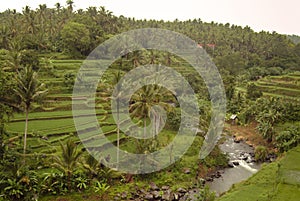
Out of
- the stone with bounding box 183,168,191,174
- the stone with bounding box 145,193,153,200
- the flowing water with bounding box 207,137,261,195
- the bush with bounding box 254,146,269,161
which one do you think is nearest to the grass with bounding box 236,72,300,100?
the flowing water with bounding box 207,137,261,195

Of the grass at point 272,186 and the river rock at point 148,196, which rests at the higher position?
the grass at point 272,186

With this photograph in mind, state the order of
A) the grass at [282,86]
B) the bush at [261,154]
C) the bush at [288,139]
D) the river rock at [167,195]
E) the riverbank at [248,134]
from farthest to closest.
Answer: the grass at [282,86]
the riverbank at [248,134]
the bush at [261,154]
the bush at [288,139]
the river rock at [167,195]

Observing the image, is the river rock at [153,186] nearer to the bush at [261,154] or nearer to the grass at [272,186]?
the grass at [272,186]

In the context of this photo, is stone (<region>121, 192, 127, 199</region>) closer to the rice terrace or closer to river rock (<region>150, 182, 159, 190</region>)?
the rice terrace

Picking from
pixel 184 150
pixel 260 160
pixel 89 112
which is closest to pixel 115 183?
pixel 184 150

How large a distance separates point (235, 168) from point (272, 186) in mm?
7961

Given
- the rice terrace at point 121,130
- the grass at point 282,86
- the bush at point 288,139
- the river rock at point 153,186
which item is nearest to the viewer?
the rice terrace at point 121,130

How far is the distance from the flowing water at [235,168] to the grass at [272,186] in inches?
81.0

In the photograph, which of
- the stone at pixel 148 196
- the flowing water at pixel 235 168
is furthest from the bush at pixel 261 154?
the stone at pixel 148 196

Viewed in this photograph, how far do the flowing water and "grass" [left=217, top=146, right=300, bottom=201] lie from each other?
6.75 ft

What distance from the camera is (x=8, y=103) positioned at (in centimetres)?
2594

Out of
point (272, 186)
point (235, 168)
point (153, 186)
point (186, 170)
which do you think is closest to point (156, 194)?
point (153, 186)

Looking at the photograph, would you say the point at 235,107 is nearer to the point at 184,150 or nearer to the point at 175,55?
the point at 184,150

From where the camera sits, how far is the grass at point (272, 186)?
65.3 ft
